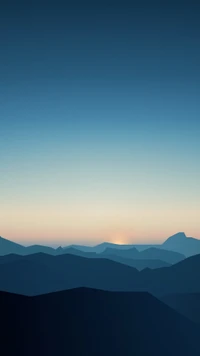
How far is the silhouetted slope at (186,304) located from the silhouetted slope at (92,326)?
37150 millimetres

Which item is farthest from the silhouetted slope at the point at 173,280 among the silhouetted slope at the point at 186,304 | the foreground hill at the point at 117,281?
the silhouetted slope at the point at 186,304

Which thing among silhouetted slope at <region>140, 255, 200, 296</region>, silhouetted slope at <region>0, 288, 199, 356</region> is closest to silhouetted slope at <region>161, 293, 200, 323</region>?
silhouetted slope at <region>0, 288, 199, 356</region>

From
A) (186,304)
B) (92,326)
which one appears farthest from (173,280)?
(92,326)

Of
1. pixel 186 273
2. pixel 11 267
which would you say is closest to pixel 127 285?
pixel 186 273

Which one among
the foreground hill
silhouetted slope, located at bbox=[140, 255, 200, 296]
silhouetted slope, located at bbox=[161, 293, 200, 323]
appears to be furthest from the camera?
the foreground hill

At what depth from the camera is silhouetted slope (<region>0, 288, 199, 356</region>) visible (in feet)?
174

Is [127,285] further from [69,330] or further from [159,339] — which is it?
[69,330]

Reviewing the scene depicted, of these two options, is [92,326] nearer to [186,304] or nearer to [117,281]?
[186,304]

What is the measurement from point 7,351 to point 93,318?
57.7 feet

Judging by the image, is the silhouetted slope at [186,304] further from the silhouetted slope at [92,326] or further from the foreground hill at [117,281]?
the foreground hill at [117,281]

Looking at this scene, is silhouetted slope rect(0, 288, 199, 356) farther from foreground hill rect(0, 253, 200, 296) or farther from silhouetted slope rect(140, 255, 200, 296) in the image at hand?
foreground hill rect(0, 253, 200, 296)

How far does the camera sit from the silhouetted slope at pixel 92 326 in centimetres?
5297

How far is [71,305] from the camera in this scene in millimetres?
63312

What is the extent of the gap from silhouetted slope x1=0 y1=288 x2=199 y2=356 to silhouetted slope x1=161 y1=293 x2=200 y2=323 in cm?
3715
